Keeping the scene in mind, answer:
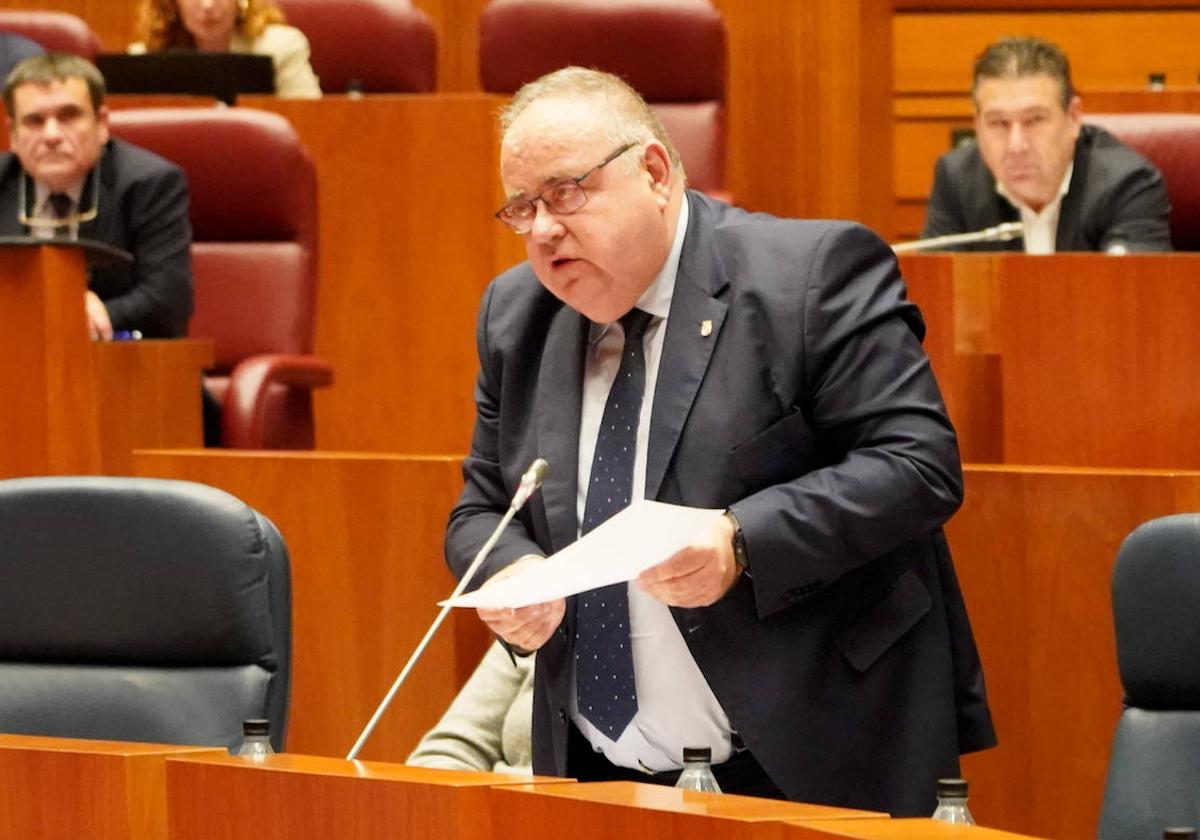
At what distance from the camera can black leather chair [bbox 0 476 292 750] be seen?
148 cm

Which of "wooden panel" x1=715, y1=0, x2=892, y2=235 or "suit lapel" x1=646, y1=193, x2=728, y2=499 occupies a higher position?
"wooden panel" x1=715, y1=0, x2=892, y2=235

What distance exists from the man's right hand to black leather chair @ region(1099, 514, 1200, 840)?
1.19 feet

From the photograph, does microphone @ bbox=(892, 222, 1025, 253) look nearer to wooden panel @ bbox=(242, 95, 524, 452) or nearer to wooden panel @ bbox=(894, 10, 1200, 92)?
wooden panel @ bbox=(242, 95, 524, 452)

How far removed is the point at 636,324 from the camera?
55.9 inches

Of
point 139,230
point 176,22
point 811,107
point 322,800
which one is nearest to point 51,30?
point 176,22

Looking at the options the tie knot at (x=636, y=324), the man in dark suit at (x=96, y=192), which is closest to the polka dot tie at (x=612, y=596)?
the tie knot at (x=636, y=324)

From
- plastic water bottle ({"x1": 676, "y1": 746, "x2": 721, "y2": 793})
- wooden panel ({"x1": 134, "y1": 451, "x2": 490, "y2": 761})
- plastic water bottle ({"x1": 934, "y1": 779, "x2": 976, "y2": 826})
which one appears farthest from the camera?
wooden panel ({"x1": 134, "y1": 451, "x2": 490, "y2": 761})

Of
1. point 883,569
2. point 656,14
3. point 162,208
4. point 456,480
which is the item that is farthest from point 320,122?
point 883,569

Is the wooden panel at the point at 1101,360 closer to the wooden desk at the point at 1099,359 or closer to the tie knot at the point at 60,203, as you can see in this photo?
the wooden desk at the point at 1099,359

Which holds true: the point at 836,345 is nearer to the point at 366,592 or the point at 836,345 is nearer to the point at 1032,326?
the point at 1032,326

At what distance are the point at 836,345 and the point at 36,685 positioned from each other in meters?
0.64

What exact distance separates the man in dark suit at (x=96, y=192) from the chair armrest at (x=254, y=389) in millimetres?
172

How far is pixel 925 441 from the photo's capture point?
4.36ft

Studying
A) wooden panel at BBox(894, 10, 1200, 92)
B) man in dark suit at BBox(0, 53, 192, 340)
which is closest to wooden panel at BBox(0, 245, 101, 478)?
man in dark suit at BBox(0, 53, 192, 340)
